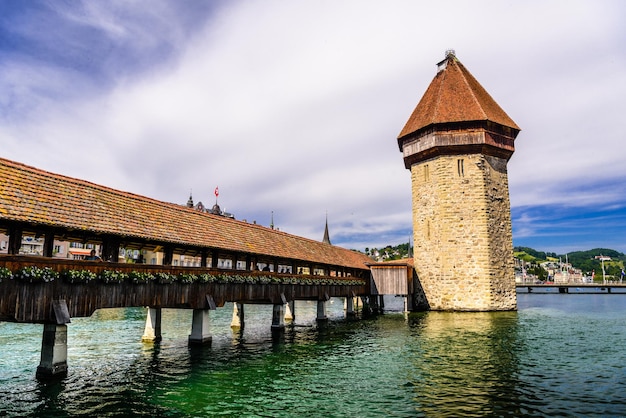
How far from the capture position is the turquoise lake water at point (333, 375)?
852 cm

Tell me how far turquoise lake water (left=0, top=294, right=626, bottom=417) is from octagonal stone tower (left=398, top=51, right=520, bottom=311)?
368 inches

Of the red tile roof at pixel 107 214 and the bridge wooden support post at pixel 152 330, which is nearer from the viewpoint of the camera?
the red tile roof at pixel 107 214

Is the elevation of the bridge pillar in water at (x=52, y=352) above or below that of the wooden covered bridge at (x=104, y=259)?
below

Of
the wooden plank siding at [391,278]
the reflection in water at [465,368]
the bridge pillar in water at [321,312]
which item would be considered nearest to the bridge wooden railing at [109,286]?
the reflection in water at [465,368]

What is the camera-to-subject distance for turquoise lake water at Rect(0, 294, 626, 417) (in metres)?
8.52

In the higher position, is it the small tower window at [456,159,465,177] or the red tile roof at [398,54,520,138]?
the red tile roof at [398,54,520,138]

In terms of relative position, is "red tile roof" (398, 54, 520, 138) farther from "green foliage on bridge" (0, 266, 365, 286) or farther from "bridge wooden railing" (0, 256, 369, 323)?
"bridge wooden railing" (0, 256, 369, 323)

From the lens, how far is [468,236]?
29.1 metres

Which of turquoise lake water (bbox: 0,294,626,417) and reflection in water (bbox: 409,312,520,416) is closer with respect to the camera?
turquoise lake water (bbox: 0,294,626,417)

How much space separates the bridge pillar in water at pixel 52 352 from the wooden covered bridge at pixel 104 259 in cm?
2

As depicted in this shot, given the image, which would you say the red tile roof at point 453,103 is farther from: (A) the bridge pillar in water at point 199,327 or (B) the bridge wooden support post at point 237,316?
(A) the bridge pillar in water at point 199,327

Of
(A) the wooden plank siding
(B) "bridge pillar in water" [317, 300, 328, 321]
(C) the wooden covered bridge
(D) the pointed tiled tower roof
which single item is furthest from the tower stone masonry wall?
(C) the wooden covered bridge

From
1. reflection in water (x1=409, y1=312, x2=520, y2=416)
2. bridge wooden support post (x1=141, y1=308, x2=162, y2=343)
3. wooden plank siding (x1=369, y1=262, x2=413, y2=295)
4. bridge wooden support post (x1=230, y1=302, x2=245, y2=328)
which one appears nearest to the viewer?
reflection in water (x1=409, y1=312, x2=520, y2=416)

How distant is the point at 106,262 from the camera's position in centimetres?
1185
